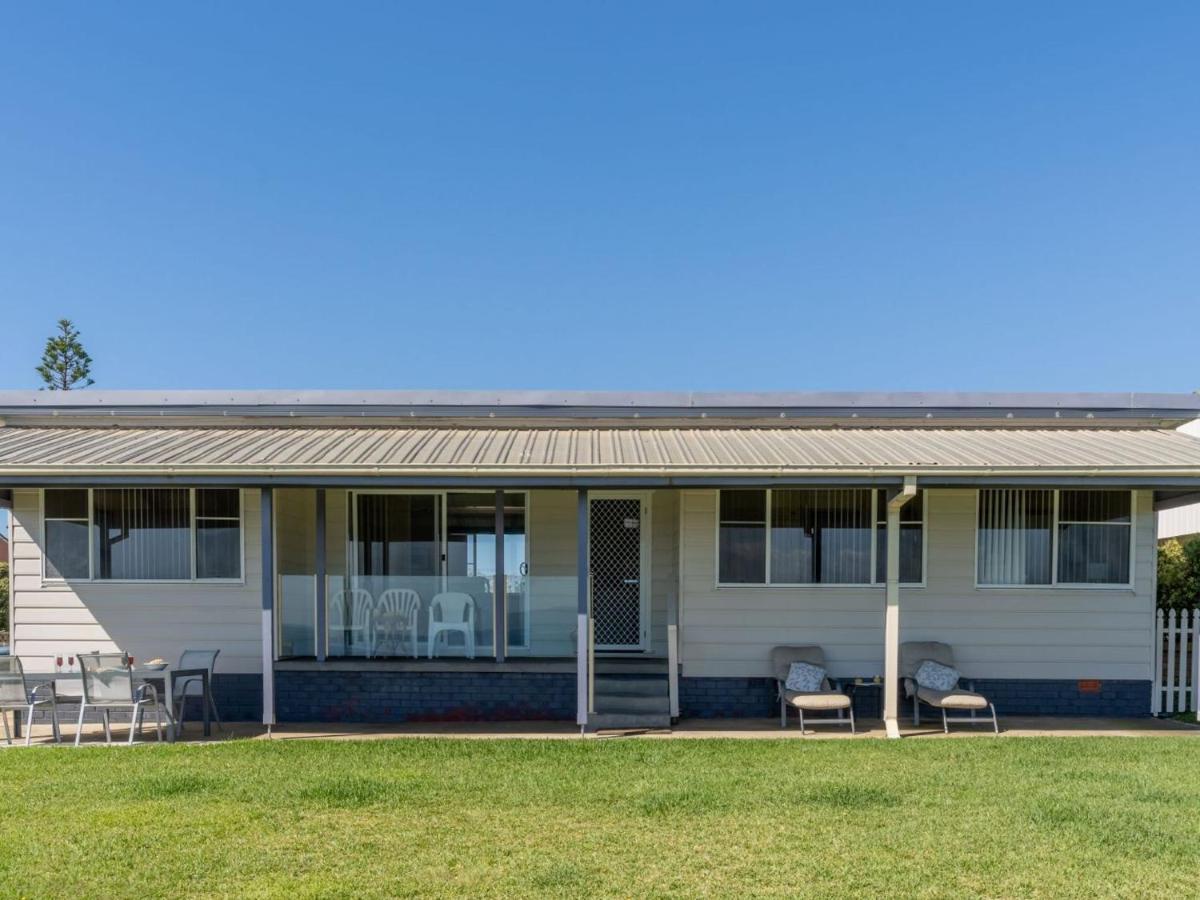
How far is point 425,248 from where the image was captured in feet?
93.0

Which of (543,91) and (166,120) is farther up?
(543,91)

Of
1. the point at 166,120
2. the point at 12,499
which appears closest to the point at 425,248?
the point at 166,120

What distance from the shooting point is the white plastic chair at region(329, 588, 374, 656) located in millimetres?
9930

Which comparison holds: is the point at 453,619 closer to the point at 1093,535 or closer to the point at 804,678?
the point at 804,678

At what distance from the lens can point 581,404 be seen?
10.8m

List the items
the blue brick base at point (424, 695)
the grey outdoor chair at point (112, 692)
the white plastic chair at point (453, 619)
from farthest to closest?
the white plastic chair at point (453, 619) → the blue brick base at point (424, 695) → the grey outdoor chair at point (112, 692)

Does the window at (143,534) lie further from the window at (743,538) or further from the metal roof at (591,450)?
the window at (743,538)

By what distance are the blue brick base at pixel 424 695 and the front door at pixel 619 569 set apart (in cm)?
132

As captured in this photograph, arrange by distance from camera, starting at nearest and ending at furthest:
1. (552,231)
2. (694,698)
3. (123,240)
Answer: (694,698) → (123,240) → (552,231)

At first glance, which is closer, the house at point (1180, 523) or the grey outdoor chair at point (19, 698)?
the grey outdoor chair at point (19, 698)

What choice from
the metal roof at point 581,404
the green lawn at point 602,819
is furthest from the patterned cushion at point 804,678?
the metal roof at point 581,404

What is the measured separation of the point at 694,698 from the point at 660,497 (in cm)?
255

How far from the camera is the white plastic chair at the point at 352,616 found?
32.6ft

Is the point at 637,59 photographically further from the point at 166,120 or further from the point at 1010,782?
the point at 1010,782
